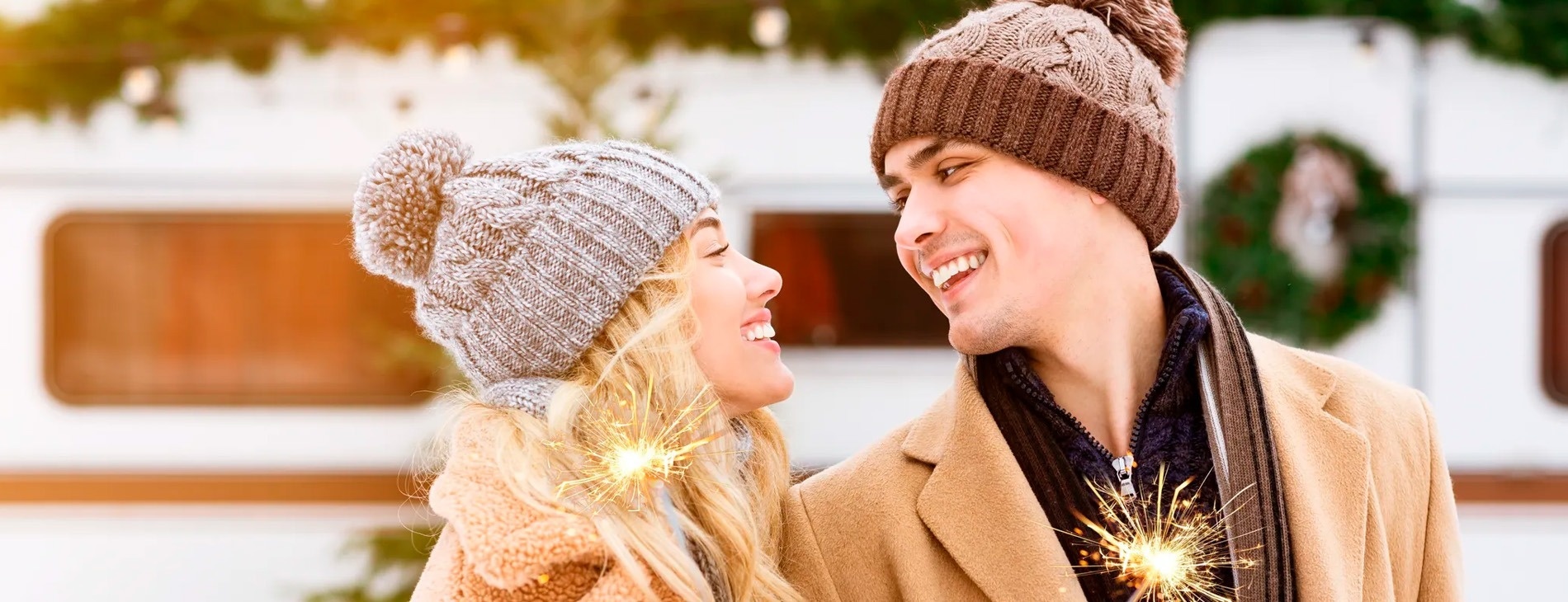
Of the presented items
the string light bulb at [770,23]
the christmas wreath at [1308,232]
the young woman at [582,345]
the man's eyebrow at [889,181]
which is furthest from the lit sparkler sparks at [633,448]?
the christmas wreath at [1308,232]

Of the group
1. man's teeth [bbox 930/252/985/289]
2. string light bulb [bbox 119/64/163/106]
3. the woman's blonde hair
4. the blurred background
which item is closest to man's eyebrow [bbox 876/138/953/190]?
man's teeth [bbox 930/252/985/289]

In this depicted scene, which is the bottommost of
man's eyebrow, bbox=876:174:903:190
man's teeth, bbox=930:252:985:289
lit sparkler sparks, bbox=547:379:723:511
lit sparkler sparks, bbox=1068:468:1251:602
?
lit sparkler sparks, bbox=1068:468:1251:602

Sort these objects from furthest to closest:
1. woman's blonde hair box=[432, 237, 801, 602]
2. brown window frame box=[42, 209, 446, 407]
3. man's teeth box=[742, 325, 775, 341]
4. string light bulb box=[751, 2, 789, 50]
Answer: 1. brown window frame box=[42, 209, 446, 407]
2. string light bulb box=[751, 2, 789, 50]
3. man's teeth box=[742, 325, 775, 341]
4. woman's blonde hair box=[432, 237, 801, 602]

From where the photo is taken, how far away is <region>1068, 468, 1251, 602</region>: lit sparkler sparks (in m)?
1.89

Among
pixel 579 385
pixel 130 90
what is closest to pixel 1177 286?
pixel 579 385

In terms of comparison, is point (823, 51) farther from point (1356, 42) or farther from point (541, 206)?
point (541, 206)

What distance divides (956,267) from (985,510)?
46 cm

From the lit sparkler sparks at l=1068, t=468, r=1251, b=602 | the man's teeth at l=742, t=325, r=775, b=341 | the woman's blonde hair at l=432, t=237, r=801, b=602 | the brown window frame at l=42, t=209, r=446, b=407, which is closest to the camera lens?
the lit sparkler sparks at l=1068, t=468, r=1251, b=602

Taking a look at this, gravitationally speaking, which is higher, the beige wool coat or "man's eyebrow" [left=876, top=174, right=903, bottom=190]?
"man's eyebrow" [left=876, top=174, right=903, bottom=190]

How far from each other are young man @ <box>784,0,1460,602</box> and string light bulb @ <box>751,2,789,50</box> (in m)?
3.77

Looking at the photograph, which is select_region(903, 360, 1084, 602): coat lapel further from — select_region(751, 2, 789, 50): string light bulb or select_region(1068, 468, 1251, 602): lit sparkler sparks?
select_region(751, 2, 789, 50): string light bulb

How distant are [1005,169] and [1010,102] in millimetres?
129

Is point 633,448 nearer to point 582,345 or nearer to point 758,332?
point 582,345

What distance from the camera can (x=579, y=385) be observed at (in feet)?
7.15
